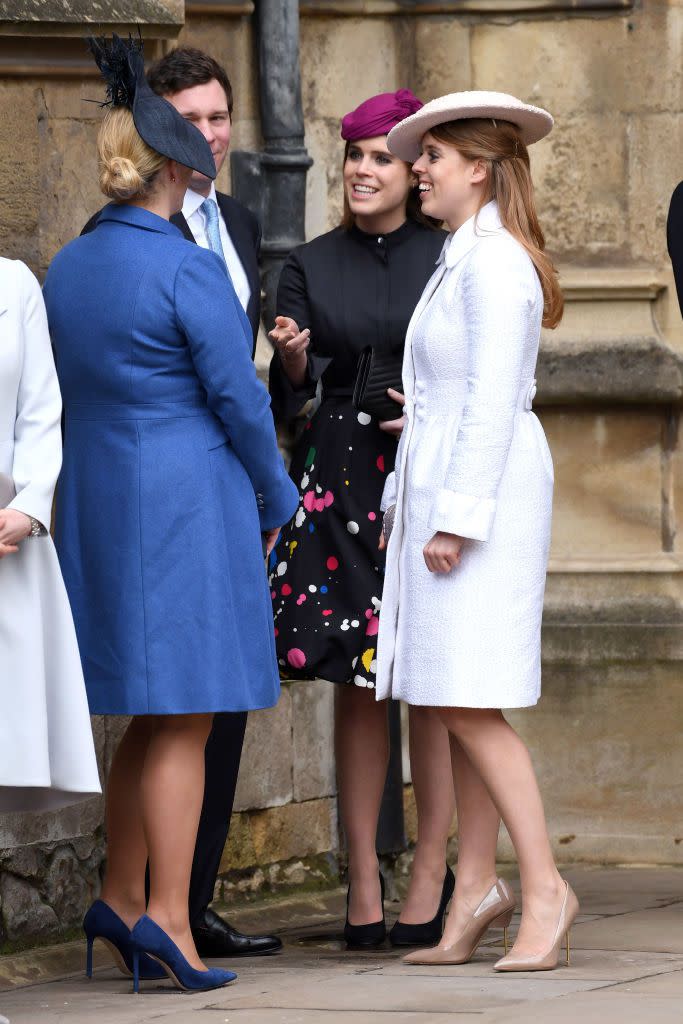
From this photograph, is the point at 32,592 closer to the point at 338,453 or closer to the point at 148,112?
the point at 148,112

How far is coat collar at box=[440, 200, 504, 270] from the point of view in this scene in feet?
15.4

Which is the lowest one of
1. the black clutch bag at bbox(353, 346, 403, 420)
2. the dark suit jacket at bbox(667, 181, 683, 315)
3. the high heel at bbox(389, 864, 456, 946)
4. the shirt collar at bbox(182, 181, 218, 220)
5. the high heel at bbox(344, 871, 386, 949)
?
the high heel at bbox(344, 871, 386, 949)

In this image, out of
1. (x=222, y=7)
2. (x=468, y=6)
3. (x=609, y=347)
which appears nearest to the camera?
(x=222, y=7)

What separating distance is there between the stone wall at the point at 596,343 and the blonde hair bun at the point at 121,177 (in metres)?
1.88

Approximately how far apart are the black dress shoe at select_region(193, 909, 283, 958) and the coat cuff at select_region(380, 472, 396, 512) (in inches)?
43.2

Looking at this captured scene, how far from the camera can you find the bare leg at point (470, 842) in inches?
186

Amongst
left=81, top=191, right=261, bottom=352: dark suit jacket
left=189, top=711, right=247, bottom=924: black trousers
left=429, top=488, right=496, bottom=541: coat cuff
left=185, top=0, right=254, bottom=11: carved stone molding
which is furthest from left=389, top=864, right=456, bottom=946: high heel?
left=185, top=0, right=254, bottom=11: carved stone molding

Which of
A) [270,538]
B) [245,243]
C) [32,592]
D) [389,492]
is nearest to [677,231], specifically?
[389,492]

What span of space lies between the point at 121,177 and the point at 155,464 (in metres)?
0.62

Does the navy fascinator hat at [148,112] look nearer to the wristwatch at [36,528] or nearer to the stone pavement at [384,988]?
the wristwatch at [36,528]

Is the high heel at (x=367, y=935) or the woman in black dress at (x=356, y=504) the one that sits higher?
the woman in black dress at (x=356, y=504)

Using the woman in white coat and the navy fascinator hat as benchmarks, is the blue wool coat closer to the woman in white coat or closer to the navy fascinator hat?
the navy fascinator hat

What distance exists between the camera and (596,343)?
655 centimetres

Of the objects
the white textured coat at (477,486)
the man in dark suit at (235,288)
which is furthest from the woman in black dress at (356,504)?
the white textured coat at (477,486)
